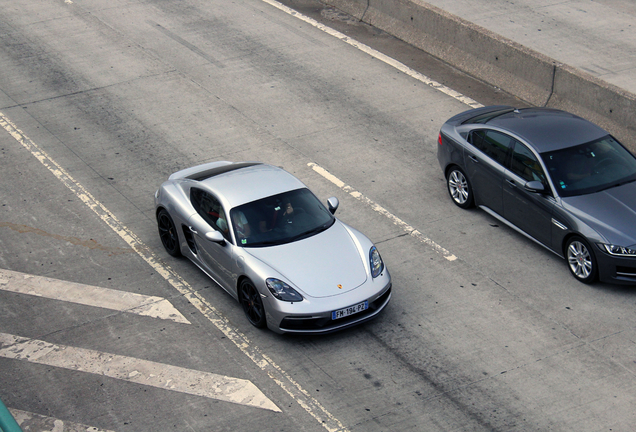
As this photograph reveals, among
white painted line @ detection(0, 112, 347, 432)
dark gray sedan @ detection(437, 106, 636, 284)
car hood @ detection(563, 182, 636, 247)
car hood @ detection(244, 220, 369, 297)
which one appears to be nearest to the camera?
white painted line @ detection(0, 112, 347, 432)

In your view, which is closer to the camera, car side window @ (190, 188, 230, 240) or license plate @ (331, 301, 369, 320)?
license plate @ (331, 301, 369, 320)

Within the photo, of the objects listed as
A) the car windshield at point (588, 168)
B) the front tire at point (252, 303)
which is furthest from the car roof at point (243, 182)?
the car windshield at point (588, 168)

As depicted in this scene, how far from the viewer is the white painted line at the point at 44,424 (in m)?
7.73

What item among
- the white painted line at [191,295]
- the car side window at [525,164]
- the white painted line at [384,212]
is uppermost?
the car side window at [525,164]

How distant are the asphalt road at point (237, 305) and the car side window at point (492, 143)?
0.96 meters

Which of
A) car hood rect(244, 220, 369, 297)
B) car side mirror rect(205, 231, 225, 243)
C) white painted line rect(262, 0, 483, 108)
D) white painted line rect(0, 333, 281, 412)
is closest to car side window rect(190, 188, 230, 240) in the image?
car side mirror rect(205, 231, 225, 243)

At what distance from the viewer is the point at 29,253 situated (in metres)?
10.6

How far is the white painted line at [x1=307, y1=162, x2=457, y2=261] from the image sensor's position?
35.3 feet

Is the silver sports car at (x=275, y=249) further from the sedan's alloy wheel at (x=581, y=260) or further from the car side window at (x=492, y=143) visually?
the car side window at (x=492, y=143)

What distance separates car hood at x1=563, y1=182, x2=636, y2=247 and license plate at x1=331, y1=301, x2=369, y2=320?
3.10 meters

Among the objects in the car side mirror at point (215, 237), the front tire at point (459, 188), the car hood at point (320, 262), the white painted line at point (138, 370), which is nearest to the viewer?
the white painted line at point (138, 370)

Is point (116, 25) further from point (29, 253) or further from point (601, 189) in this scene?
point (601, 189)

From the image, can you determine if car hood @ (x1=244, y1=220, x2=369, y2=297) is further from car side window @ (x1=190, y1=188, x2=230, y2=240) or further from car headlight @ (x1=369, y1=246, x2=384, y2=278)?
car side window @ (x1=190, y1=188, x2=230, y2=240)

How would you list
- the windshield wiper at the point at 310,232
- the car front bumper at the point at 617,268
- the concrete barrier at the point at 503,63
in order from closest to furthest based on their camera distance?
the windshield wiper at the point at 310,232 → the car front bumper at the point at 617,268 → the concrete barrier at the point at 503,63
